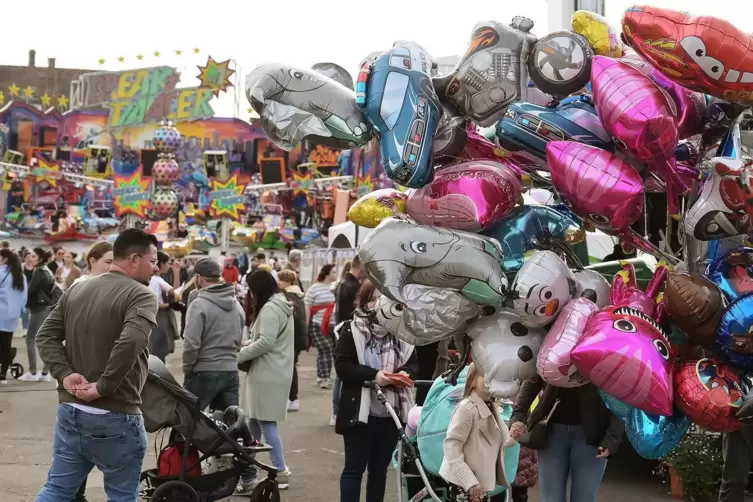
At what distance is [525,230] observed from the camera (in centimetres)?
350

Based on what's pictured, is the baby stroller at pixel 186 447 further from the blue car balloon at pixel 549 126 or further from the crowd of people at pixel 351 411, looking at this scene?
the blue car balloon at pixel 549 126

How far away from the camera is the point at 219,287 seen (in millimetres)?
7492

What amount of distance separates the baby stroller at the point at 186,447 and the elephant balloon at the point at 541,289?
3.14m

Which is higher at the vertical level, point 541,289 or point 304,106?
point 304,106

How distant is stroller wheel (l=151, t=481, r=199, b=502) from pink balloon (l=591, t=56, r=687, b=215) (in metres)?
3.75

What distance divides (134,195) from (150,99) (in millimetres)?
17911

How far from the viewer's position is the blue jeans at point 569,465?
15.9 ft

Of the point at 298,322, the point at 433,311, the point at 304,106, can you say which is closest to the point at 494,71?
the point at 304,106

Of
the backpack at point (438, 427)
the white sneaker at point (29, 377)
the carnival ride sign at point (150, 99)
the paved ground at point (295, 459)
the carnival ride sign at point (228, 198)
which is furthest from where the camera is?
the carnival ride sign at point (150, 99)

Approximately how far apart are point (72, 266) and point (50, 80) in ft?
211

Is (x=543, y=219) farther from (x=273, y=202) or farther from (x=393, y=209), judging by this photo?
(x=273, y=202)

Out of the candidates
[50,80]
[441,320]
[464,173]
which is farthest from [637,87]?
[50,80]

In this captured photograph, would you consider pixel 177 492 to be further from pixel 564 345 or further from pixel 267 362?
pixel 564 345

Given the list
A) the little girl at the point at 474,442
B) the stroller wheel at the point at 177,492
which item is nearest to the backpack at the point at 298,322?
the stroller wheel at the point at 177,492
